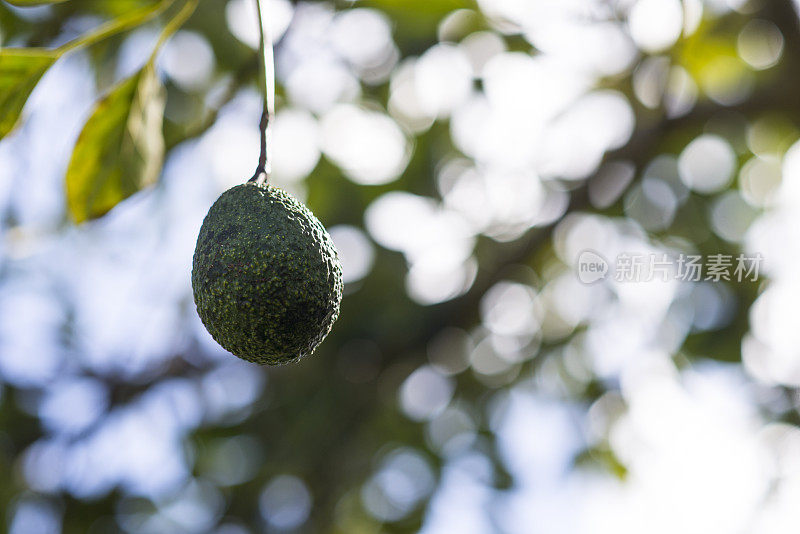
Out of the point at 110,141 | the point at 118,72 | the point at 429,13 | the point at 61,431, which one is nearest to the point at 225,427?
the point at 61,431

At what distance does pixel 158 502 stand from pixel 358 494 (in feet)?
2.64

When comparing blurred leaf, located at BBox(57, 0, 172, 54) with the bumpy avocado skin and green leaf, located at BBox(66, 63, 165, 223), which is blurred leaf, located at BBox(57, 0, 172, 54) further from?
the bumpy avocado skin

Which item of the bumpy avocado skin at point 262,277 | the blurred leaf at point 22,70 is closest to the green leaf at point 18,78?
the blurred leaf at point 22,70

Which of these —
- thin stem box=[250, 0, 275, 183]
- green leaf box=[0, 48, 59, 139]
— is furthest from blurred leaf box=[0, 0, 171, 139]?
thin stem box=[250, 0, 275, 183]

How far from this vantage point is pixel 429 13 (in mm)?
2199

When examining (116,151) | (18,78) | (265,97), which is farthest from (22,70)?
(265,97)

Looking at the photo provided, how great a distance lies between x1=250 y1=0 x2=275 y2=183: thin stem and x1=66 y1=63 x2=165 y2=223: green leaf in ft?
1.07

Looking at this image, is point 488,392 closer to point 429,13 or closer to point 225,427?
point 225,427

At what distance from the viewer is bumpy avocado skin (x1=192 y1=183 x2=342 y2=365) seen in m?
0.89

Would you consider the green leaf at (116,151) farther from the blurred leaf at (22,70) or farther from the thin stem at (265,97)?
the thin stem at (265,97)

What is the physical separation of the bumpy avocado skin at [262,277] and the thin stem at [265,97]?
0.09 feet

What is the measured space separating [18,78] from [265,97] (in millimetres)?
459

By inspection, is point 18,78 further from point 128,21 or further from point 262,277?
point 262,277

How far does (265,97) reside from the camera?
0.89 m
